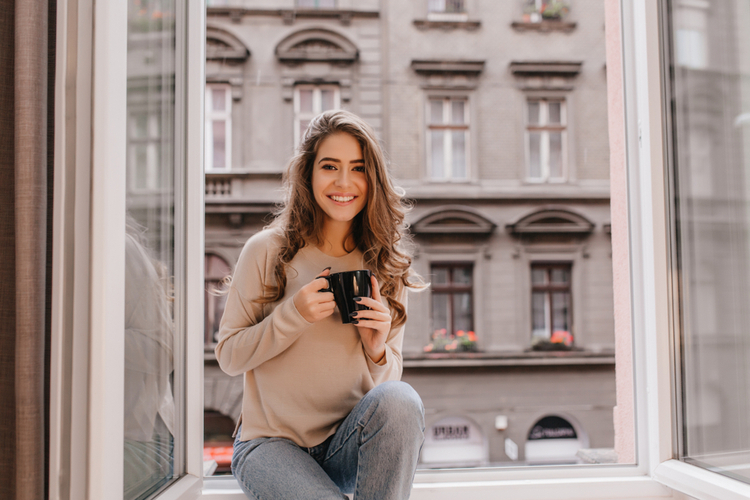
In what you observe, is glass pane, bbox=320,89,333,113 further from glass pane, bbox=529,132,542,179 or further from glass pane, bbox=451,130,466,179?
glass pane, bbox=529,132,542,179

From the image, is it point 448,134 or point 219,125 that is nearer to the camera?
point 219,125

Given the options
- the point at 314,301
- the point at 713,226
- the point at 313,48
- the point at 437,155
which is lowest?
the point at 314,301

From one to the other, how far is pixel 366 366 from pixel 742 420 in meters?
0.75

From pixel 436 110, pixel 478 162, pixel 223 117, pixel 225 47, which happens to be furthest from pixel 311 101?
pixel 478 162

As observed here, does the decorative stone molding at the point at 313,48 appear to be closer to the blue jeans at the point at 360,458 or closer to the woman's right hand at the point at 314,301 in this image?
the woman's right hand at the point at 314,301

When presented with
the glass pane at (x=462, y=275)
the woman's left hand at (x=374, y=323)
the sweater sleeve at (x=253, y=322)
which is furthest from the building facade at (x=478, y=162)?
the woman's left hand at (x=374, y=323)

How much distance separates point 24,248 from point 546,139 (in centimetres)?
892

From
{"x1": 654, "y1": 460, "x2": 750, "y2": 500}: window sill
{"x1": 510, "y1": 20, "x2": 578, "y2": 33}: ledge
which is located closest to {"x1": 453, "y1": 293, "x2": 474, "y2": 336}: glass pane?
{"x1": 510, "y1": 20, "x2": 578, "y2": 33}: ledge

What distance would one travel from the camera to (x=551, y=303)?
8.72 m

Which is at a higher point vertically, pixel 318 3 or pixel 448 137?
pixel 318 3

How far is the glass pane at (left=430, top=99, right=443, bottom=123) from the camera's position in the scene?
326 inches

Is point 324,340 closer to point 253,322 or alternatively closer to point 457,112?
point 253,322

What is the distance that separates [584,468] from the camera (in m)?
1.17

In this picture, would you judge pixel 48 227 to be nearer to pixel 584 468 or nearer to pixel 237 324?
pixel 237 324
